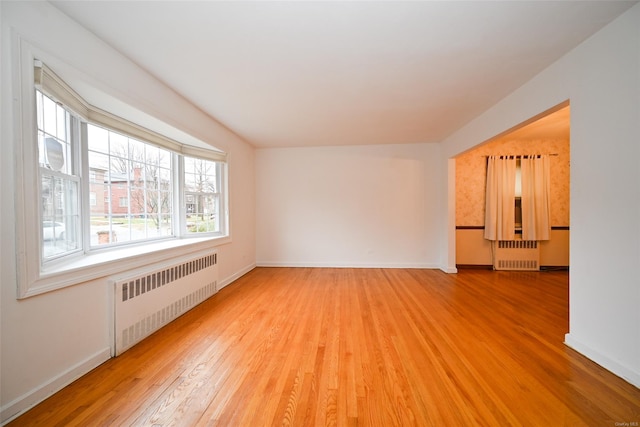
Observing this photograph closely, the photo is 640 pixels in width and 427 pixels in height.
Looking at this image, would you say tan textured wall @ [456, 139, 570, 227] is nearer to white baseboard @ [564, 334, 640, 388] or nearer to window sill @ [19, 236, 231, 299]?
white baseboard @ [564, 334, 640, 388]

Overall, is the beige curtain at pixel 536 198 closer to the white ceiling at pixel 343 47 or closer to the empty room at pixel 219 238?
the empty room at pixel 219 238

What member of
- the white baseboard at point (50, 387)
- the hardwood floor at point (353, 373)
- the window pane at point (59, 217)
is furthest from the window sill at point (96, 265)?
the hardwood floor at point (353, 373)

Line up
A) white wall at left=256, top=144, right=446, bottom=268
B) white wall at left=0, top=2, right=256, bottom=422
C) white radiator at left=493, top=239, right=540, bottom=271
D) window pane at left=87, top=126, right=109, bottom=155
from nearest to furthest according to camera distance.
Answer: white wall at left=0, top=2, right=256, bottom=422 → window pane at left=87, top=126, right=109, bottom=155 → white radiator at left=493, top=239, right=540, bottom=271 → white wall at left=256, top=144, right=446, bottom=268

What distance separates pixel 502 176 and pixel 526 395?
14.4 ft

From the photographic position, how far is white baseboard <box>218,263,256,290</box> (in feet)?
12.3

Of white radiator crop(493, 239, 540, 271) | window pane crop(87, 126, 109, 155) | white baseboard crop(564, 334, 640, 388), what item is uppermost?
window pane crop(87, 126, 109, 155)

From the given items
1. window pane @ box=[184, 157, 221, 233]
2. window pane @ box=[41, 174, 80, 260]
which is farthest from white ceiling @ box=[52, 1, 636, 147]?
window pane @ box=[41, 174, 80, 260]

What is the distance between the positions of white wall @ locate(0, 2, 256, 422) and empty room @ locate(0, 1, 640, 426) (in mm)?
12

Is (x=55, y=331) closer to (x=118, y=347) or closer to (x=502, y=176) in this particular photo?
(x=118, y=347)

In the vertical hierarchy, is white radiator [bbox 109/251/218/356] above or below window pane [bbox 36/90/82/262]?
below

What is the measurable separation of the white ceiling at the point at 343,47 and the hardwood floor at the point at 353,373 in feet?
8.25

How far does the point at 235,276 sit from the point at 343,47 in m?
3.77

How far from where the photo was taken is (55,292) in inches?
61.3

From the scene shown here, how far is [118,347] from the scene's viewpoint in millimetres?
1962
